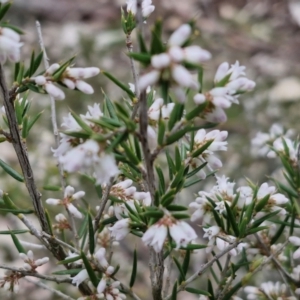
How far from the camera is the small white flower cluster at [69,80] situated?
1.62 feet

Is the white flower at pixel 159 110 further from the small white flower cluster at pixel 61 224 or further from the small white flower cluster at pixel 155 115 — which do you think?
the small white flower cluster at pixel 61 224

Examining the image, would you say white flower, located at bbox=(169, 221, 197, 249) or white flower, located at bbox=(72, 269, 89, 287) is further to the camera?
white flower, located at bbox=(72, 269, 89, 287)

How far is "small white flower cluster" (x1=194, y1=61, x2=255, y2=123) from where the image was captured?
448 mm

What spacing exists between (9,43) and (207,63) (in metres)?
1.20

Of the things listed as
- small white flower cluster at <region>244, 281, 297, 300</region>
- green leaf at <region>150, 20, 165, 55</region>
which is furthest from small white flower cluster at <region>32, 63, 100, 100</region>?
small white flower cluster at <region>244, 281, 297, 300</region>

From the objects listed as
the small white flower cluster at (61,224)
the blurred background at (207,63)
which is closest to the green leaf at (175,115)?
the small white flower cluster at (61,224)

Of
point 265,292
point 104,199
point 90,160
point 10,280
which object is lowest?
point 265,292

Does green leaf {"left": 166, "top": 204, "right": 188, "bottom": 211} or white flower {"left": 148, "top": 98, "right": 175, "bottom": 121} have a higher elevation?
white flower {"left": 148, "top": 98, "right": 175, "bottom": 121}

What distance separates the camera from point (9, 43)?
43 centimetres

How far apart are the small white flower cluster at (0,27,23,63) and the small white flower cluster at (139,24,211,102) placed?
0.41 feet

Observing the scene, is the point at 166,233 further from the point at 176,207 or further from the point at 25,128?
the point at 25,128

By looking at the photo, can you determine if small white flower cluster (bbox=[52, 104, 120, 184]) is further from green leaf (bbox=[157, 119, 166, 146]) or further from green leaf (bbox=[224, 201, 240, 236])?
green leaf (bbox=[224, 201, 240, 236])

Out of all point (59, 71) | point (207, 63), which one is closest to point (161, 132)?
point (59, 71)

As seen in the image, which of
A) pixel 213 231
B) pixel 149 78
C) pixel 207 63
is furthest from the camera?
pixel 207 63
